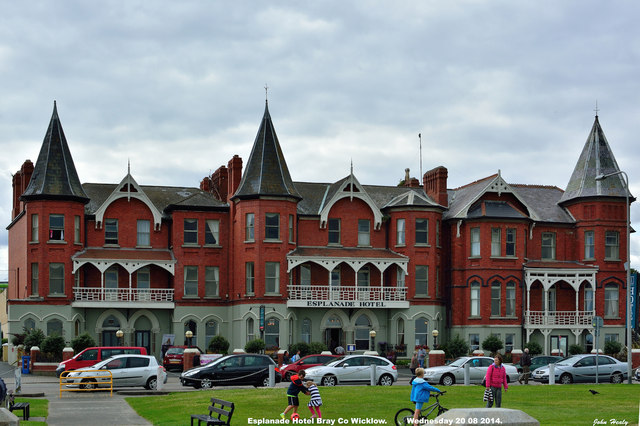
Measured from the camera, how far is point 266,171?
58.0m

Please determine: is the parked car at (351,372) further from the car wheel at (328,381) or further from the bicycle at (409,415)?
the bicycle at (409,415)

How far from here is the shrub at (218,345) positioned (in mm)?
56156

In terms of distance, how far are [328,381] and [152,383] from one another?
712 centimetres

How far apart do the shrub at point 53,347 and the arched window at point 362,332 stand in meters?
18.0

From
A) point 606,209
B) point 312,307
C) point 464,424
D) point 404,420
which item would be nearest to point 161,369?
point 404,420

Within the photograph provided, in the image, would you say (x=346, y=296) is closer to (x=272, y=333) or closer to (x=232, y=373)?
(x=272, y=333)

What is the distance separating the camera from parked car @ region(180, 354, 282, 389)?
39.4 metres

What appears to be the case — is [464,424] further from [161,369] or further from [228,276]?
[228,276]

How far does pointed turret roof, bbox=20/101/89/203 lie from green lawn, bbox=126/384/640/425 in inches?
959

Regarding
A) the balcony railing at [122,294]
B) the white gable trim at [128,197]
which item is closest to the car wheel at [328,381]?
the balcony railing at [122,294]

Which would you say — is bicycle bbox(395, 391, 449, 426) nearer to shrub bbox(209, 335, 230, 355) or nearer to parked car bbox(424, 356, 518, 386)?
parked car bbox(424, 356, 518, 386)

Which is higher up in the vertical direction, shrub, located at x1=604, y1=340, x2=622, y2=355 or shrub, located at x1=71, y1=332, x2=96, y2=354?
shrub, located at x1=71, y1=332, x2=96, y2=354

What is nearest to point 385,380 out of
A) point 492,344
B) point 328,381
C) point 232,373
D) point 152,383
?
point 328,381

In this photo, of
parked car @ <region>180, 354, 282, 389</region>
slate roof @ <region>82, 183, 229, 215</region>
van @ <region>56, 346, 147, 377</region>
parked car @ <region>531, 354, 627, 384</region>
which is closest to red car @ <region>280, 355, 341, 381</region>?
parked car @ <region>180, 354, 282, 389</region>
